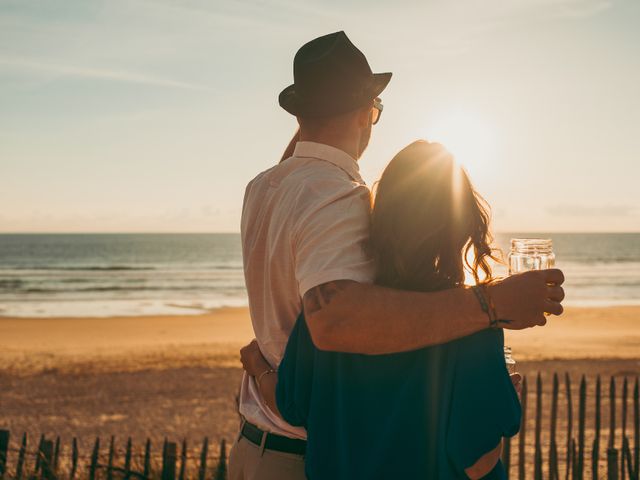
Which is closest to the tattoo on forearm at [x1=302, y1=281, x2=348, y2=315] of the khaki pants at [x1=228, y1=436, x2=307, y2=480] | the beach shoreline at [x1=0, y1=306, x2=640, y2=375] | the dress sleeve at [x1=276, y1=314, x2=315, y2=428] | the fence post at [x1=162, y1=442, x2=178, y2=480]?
the dress sleeve at [x1=276, y1=314, x2=315, y2=428]

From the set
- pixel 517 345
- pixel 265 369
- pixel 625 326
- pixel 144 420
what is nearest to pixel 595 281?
pixel 625 326

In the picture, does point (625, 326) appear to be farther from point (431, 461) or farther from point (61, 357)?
point (431, 461)

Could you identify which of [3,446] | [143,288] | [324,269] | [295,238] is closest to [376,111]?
[295,238]

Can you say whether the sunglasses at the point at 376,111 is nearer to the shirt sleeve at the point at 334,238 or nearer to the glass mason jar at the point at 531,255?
the shirt sleeve at the point at 334,238

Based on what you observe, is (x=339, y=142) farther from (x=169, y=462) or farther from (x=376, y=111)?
(x=169, y=462)

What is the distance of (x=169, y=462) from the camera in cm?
516

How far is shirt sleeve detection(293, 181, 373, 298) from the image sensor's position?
1677mm

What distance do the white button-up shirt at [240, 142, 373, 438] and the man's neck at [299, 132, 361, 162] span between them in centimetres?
2

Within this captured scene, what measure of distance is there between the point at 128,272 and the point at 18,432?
49144mm

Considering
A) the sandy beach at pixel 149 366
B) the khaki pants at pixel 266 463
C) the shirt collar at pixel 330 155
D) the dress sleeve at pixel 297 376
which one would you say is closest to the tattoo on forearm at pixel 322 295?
the dress sleeve at pixel 297 376

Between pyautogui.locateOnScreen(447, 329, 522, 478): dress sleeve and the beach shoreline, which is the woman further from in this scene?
the beach shoreline

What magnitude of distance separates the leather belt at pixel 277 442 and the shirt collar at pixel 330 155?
0.72 meters

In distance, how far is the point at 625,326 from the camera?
2447cm

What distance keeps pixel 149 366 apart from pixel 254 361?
1381 cm
